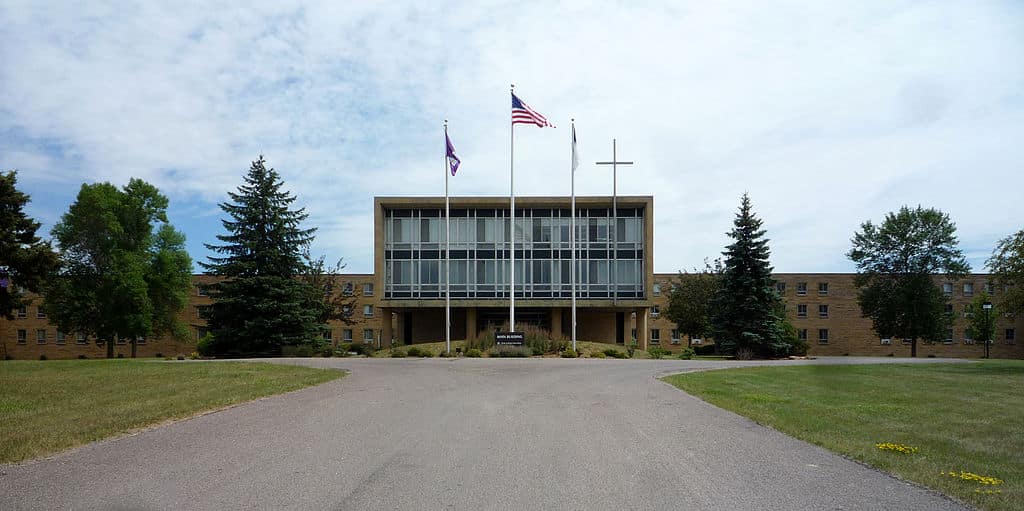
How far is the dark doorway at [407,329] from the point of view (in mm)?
59897

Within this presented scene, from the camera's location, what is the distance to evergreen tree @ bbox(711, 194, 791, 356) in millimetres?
46844

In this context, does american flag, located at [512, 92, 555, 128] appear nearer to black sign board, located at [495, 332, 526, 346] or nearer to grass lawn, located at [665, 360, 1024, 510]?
black sign board, located at [495, 332, 526, 346]

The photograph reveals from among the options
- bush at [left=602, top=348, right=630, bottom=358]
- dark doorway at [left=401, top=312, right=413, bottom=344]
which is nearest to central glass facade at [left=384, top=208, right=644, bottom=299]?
dark doorway at [left=401, top=312, right=413, bottom=344]

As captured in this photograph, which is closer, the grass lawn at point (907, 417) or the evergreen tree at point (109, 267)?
the grass lawn at point (907, 417)

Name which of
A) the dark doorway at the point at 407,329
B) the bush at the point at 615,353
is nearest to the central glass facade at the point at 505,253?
the dark doorway at the point at 407,329

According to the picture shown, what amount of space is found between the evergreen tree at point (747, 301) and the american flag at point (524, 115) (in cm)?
1552

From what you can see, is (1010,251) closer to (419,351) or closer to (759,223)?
(759,223)

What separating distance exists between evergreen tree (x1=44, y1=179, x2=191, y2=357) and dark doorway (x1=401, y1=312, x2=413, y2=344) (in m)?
18.3

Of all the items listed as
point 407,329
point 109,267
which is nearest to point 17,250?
point 109,267

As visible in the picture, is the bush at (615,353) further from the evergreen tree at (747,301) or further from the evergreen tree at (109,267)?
the evergreen tree at (109,267)

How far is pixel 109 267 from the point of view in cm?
5734

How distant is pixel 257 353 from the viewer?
45562mm

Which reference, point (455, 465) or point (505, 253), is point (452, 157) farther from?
point (455, 465)

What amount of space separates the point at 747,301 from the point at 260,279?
28967mm
